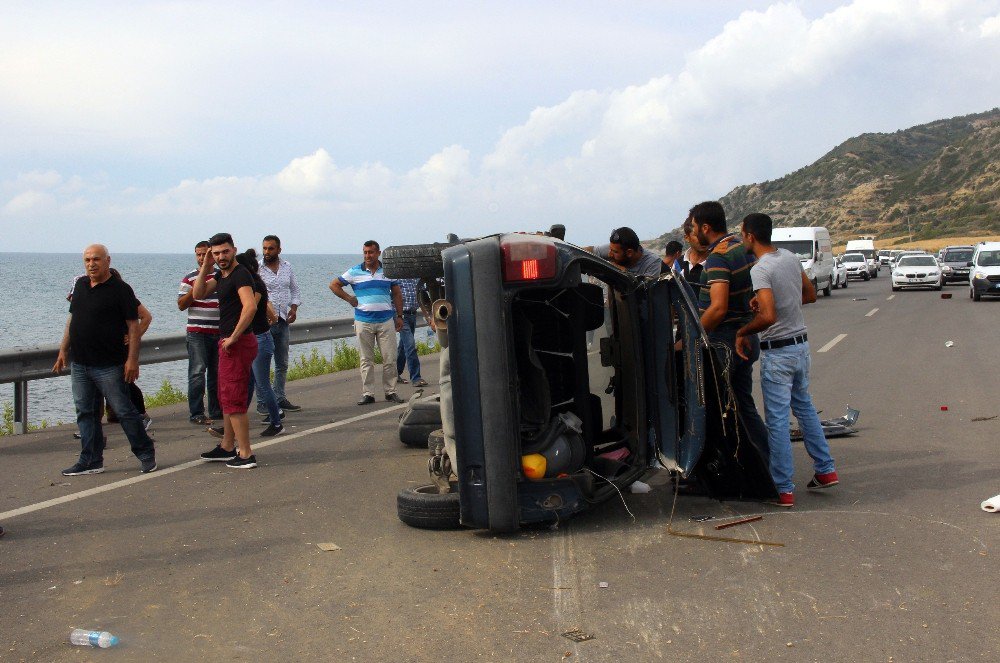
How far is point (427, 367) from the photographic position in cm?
1702

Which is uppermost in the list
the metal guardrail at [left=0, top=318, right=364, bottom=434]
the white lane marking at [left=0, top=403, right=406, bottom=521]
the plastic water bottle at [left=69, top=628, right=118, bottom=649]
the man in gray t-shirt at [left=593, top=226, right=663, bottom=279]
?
the man in gray t-shirt at [left=593, top=226, right=663, bottom=279]

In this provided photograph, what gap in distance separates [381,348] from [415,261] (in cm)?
622

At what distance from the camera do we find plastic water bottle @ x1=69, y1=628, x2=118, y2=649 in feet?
14.9

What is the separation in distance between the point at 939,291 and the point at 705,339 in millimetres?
35391

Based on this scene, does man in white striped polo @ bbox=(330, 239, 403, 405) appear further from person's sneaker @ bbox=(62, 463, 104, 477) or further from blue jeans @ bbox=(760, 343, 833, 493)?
blue jeans @ bbox=(760, 343, 833, 493)

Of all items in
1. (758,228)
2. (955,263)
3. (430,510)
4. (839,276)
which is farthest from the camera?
(839,276)

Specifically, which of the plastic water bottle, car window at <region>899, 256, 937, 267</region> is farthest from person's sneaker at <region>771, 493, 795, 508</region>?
car window at <region>899, 256, 937, 267</region>

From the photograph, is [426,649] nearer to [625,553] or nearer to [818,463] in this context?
[625,553]

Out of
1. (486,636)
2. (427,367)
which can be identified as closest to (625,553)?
(486,636)

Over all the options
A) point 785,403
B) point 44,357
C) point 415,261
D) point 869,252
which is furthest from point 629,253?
point 869,252

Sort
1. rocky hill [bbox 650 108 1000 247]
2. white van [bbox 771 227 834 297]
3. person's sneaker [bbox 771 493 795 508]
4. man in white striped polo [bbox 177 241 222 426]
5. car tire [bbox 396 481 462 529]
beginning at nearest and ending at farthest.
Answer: car tire [bbox 396 481 462 529] < person's sneaker [bbox 771 493 795 508] < man in white striped polo [bbox 177 241 222 426] < white van [bbox 771 227 834 297] < rocky hill [bbox 650 108 1000 247]

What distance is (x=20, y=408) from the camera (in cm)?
1138

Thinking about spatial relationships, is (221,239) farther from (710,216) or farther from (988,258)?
(988,258)

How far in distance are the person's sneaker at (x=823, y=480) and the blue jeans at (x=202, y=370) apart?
258 inches
